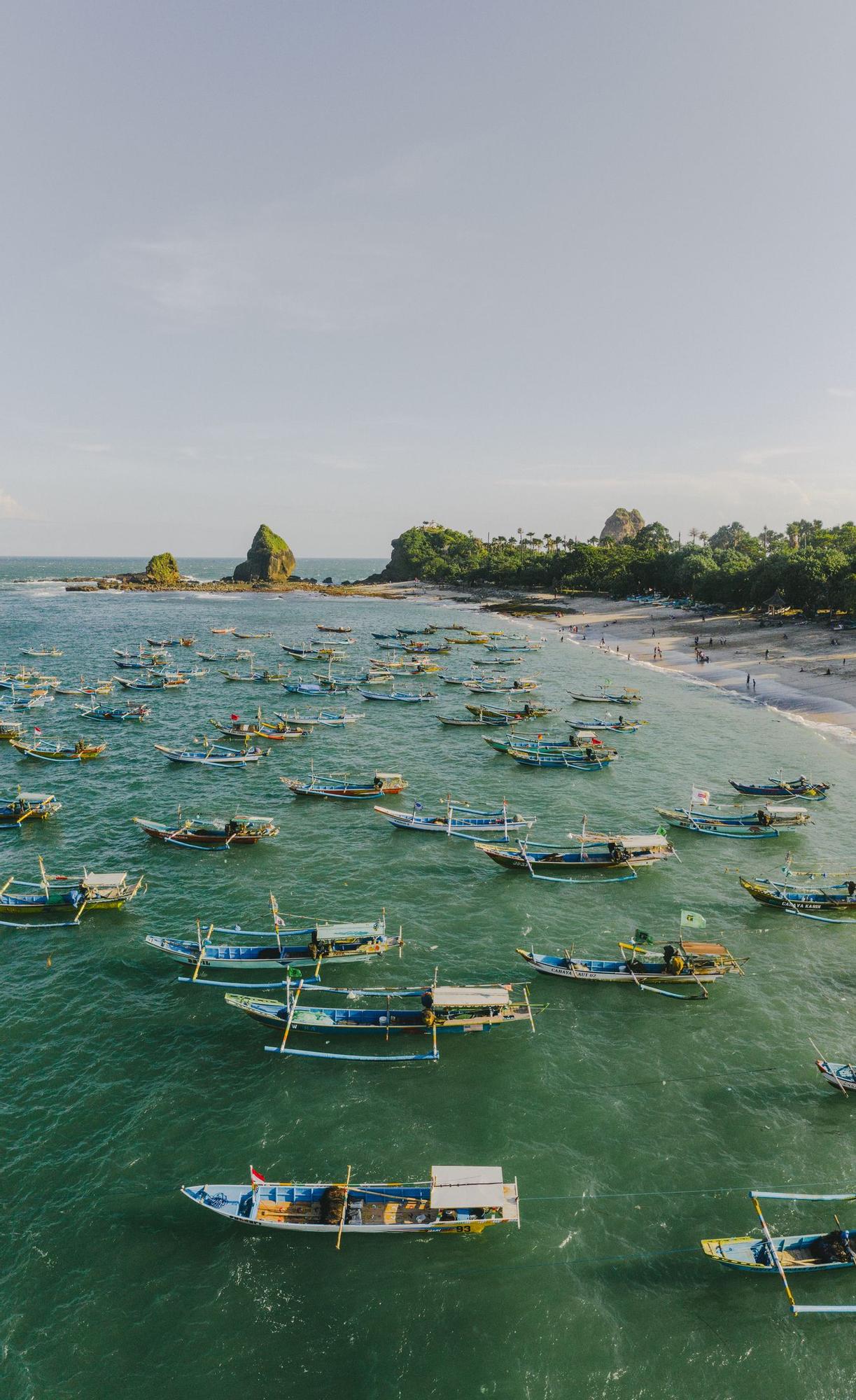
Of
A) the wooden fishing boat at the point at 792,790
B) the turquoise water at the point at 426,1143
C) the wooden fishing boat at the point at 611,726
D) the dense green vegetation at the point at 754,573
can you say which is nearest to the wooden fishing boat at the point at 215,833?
Answer: the turquoise water at the point at 426,1143

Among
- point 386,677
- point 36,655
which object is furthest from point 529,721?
point 36,655

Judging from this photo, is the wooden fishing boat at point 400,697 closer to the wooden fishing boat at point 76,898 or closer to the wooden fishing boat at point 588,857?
the wooden fishing boat at point 588,857

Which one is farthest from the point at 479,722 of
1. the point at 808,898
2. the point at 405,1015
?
the point at 405,1015

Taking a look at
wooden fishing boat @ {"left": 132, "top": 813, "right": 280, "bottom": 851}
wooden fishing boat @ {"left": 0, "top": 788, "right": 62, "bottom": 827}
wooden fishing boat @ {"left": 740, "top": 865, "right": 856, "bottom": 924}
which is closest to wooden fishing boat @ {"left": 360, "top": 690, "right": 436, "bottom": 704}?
wooden fishing boat @ {"left": 132, "top": 813, "right": 280, "bottom": 851}

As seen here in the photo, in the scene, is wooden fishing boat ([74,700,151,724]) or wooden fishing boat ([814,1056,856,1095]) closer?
wooden fishing boat ([814,1056,856,1095])

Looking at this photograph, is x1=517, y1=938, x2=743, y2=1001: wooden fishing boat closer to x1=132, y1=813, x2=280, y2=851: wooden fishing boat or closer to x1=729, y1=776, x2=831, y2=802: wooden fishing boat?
x1=132, y1=813, x2=280, y2=851: wooden fishing boat

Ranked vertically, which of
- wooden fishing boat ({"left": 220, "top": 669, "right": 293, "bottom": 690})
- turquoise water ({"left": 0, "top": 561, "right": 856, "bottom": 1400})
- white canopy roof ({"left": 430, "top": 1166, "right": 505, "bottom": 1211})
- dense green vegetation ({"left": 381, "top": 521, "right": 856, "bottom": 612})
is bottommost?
turquoise water ({"left": 0, "top": 561, "right": 856, "bottom": 1400})
